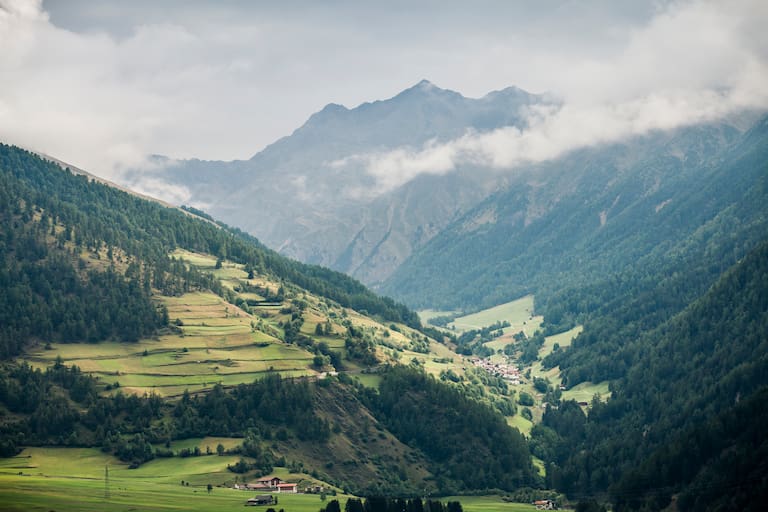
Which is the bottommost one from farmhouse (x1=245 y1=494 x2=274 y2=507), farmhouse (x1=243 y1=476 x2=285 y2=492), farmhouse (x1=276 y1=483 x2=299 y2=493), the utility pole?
farmhouse (x1=245 y1=494 x2=274 y2=507)

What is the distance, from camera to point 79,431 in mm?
199125

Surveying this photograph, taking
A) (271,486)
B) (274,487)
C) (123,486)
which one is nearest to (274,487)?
(274,487)

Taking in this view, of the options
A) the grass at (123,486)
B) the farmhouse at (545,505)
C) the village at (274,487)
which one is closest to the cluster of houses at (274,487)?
the village at (274,487)

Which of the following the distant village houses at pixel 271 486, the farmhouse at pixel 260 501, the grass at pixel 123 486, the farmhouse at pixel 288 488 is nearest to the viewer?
the grass at pixel 123 486

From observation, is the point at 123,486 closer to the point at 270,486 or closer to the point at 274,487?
the point at 270,486

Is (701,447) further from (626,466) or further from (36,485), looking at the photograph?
(36,485)

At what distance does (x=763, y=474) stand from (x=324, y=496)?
70.3 metres

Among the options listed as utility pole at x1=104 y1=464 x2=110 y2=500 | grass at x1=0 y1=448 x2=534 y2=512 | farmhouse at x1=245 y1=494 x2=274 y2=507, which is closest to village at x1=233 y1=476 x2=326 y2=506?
grass at x1=0 y1=448 x2=534 y2=512

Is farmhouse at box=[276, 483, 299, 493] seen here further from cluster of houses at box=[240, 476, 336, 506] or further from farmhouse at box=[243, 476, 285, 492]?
farmhouse at box=[243, 476, 285, 492]

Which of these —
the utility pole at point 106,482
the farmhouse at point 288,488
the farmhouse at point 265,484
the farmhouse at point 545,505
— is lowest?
the farmhouse at point 545,505

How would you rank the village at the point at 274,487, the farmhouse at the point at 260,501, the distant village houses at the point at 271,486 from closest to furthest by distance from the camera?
the farmhouse at the point at 260,501 → the village at the point at 274,487 → the distant village houses at the point at 271,486

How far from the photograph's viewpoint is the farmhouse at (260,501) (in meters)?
161

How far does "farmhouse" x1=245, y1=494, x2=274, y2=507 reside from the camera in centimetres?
16120

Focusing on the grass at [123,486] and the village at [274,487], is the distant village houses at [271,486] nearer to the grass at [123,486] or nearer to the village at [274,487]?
the village at [274,487]
